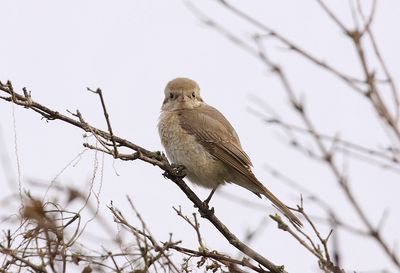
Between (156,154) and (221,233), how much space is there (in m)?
0.71

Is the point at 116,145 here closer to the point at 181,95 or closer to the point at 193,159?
the point at 193,159

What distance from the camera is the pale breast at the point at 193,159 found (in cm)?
→ 644

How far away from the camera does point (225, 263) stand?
3705 mm

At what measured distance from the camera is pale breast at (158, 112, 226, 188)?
6.44m

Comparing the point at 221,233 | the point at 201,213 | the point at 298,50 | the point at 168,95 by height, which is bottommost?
the point at 298,50

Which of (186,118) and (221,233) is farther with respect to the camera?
(186,118)

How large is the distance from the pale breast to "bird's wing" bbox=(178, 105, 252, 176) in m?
0.07

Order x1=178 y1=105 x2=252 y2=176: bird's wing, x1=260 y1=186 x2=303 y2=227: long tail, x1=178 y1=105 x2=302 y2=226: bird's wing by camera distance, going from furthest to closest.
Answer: x1=178 y1=105 x2=252 y2=176: bird's wing < x1=178 y1=105 x2=302 y2=226: bird's wing < x1=260 y1=186 x2=303 y2=227: long tail

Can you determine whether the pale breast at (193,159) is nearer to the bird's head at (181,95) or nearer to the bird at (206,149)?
the bird at (206,149)

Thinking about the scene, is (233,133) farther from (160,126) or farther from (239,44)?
(239,44)

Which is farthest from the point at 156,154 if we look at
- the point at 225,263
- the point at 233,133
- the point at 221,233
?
the point at 233,133

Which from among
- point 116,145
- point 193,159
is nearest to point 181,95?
point 193,159

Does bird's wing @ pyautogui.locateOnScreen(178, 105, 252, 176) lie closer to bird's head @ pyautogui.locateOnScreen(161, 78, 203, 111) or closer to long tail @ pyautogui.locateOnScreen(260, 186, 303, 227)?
bird's head @ pyautogui.locateOnScreen(161, 78, 203, 111)

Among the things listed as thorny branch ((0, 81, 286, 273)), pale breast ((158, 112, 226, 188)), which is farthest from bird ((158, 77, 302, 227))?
thorny branch ((0, 81, 286, 273))
